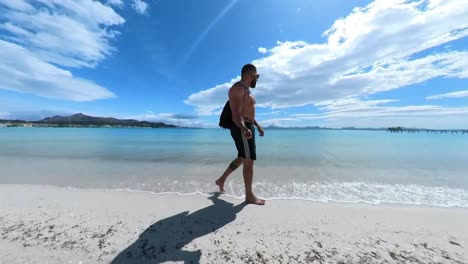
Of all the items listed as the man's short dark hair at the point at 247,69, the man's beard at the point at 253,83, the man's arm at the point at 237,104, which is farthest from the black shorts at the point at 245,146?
the man's short dark hair at the point at 247,69

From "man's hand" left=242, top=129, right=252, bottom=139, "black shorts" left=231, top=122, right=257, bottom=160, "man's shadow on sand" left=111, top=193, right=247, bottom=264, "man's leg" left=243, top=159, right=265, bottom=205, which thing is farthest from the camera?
"man's leg" left=243, top=159, right=265, bottom=205

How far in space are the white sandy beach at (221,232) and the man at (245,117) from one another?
0.72m

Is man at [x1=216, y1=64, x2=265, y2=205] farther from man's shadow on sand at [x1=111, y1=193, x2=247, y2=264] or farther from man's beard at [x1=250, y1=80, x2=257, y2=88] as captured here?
man's shadow on sand at [x1=111, y1=193, x2=247, y2=264]

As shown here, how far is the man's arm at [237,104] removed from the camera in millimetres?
3297

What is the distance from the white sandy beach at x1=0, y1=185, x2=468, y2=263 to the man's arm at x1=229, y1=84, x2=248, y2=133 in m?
1.46

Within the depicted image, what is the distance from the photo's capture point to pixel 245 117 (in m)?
3.66

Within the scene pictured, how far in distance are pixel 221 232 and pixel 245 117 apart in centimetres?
196

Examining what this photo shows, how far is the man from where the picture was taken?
3.32m

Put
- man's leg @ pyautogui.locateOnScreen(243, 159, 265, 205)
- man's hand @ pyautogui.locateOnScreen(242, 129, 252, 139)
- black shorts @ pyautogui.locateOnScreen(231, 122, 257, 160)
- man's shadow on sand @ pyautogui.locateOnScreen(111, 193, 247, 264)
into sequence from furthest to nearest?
man's leg @ pyautogui.locateOnScreen(243, 159, 265, 205)
black shorts @ pyautogui.locateOnScreen(231, 122, 257, 160)
man's hand @ pyautogui.locateOnScreen(242, 129, 252, 139)
man's shadow on sand @ pyautogui.locateOnScreen(111, 193, 247, 264)

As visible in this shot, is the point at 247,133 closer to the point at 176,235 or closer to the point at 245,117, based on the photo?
the point at 245,117

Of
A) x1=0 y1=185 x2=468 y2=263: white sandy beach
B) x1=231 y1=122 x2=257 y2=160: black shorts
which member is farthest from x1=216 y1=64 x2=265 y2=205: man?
x1=0 y1=185 x2=468 y2=263: white sandy beach

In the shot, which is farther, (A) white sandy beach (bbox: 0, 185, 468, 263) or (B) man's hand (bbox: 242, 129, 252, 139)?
(B) man's hand (bbox: 242, 129, 252, 139)

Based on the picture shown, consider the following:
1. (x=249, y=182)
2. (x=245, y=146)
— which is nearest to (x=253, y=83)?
(x=245, y=146)

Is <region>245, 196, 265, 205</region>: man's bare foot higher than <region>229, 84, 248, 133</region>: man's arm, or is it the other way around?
<region>229, 84, 248, 133</region>: man's arm
